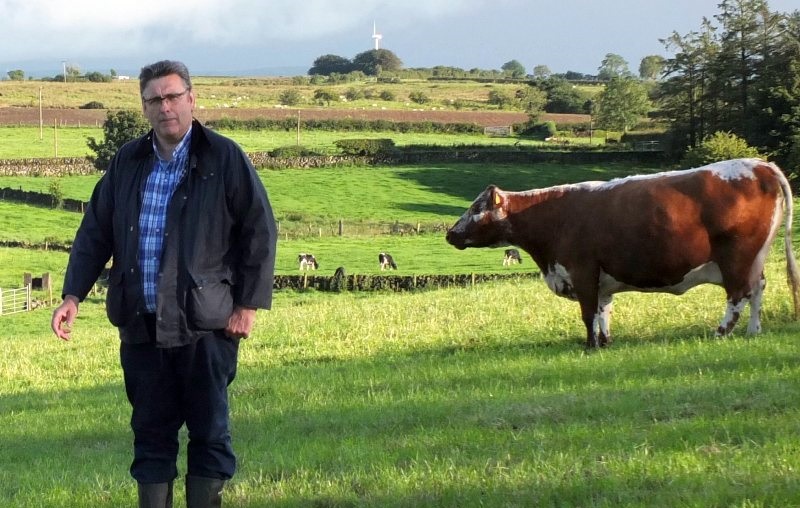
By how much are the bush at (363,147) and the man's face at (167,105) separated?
95626 millimetres

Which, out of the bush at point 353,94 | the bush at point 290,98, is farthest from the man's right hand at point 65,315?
the bush at point 353,94

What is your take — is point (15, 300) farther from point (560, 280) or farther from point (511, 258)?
point (560, 280)

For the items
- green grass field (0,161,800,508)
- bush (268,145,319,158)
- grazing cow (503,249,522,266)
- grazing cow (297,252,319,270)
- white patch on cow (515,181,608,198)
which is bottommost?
grazing cow (297,252,319,270)

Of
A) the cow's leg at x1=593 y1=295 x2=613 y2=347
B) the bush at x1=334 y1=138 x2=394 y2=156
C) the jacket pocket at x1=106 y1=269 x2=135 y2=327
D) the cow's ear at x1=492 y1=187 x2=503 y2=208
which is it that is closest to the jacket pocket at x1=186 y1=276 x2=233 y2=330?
the jacket pocket at x1=106 y1=269 x2=135 y2=327

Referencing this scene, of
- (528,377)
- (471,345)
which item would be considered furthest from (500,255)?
(528,377)

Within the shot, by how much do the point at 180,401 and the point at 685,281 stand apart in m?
7.97

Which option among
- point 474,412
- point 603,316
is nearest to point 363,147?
point 603,316

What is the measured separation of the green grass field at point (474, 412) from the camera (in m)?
5.93

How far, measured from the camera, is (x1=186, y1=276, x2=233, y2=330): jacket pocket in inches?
228

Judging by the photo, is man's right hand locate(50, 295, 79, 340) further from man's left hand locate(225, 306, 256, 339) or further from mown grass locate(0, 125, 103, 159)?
mown grass locate(0, 125, 103, 159)

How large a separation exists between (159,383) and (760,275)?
839cm

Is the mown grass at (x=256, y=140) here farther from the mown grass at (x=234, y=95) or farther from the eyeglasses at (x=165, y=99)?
the eyeglasses at (x=165, y=99)

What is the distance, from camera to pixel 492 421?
8.08 meters

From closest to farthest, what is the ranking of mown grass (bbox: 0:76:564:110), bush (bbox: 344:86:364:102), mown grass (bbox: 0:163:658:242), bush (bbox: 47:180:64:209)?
mown grass (bbox: 0:163:658:242) < bush (bbox: 47:180:64:209) < mown grass (bbox: 0:76:564:110) < bush (bbox: 344:86:364:102)
